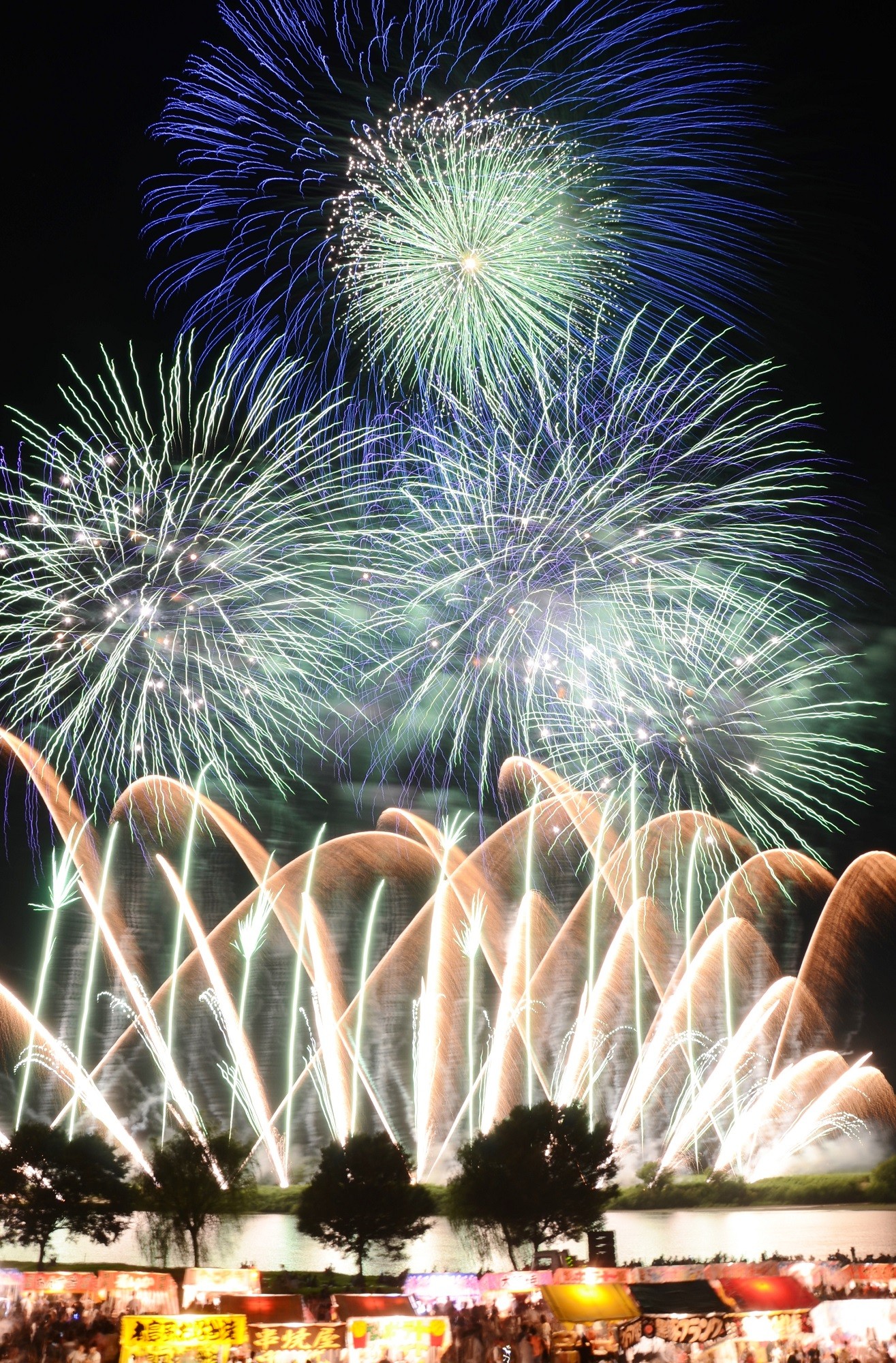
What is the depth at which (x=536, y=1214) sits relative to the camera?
135ft

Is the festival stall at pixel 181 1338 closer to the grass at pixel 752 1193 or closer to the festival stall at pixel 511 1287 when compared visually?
the festival stall at pixel 511 1287

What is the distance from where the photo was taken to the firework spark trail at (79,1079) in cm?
4149

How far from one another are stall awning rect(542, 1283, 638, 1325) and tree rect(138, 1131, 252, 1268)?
2488 centimetres

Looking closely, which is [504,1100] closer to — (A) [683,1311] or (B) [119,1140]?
(B) [119,1140]

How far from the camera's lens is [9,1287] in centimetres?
2481

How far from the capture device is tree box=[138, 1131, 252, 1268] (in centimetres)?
4138

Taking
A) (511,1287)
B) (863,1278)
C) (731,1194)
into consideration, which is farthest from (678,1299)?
(731,1194)

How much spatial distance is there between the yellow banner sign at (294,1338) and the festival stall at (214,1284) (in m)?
6.01

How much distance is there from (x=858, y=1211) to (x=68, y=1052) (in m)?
41.2

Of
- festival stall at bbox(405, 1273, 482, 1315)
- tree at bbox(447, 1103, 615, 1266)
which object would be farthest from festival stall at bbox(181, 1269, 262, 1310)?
tree at bbox(447, 1103, 615, 1266)

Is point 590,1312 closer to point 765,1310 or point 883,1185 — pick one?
point 765,1310

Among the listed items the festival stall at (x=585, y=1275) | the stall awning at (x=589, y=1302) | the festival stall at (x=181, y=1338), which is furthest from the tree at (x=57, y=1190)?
the festival stall at (x=181, y=1338)

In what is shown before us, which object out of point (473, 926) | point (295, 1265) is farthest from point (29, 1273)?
point (295, 1265)

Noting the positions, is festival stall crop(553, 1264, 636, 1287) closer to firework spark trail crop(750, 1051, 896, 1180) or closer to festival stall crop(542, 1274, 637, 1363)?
festival stall crop(542, 1274, 637, 1363)
